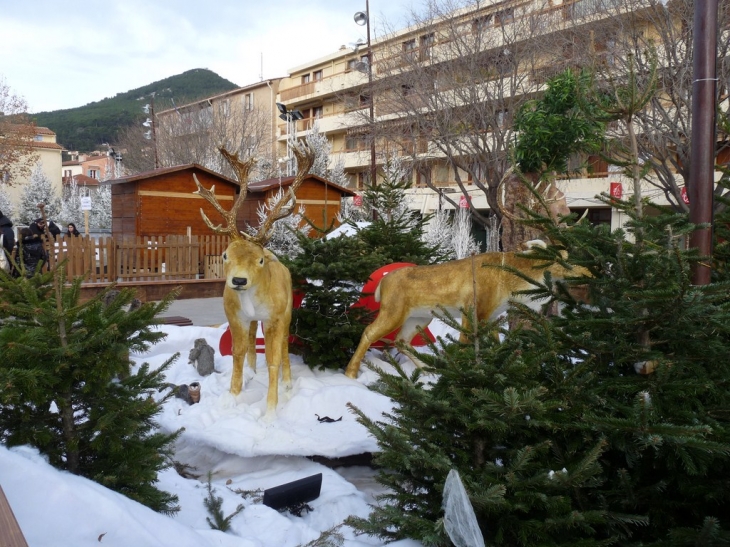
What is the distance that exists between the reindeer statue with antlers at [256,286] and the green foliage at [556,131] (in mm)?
2582

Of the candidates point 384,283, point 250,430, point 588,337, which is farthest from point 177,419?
point 588,337

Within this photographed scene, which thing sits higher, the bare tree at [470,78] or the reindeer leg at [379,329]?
the bare tree at [470,78]

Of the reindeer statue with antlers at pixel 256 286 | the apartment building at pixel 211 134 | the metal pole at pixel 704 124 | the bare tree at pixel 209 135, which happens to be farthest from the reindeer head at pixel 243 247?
the bare tree at pixel 209 135

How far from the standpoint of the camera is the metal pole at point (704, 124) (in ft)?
10.2

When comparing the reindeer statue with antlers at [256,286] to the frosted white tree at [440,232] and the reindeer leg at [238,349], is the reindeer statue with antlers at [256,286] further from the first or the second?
the frosted white tree at [440,232]

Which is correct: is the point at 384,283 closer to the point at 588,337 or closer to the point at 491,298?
the point at 491,298

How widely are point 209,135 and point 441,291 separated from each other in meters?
33.0

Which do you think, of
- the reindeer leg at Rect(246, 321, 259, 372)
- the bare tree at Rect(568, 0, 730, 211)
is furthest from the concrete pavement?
the bare tree at Rect(568, 0, 730, 211)

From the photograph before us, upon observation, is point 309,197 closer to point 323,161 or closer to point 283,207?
point 323,161

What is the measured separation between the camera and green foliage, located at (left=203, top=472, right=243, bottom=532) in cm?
362

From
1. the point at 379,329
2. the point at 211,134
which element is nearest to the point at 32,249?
the point at 379,329

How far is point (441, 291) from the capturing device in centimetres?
556

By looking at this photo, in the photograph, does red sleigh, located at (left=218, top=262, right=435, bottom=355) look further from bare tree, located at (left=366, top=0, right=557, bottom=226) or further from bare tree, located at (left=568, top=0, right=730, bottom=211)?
bare tree, located at (left=366, top=0, right=557, bottom=226)

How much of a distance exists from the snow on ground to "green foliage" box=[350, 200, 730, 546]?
18.9 inches
